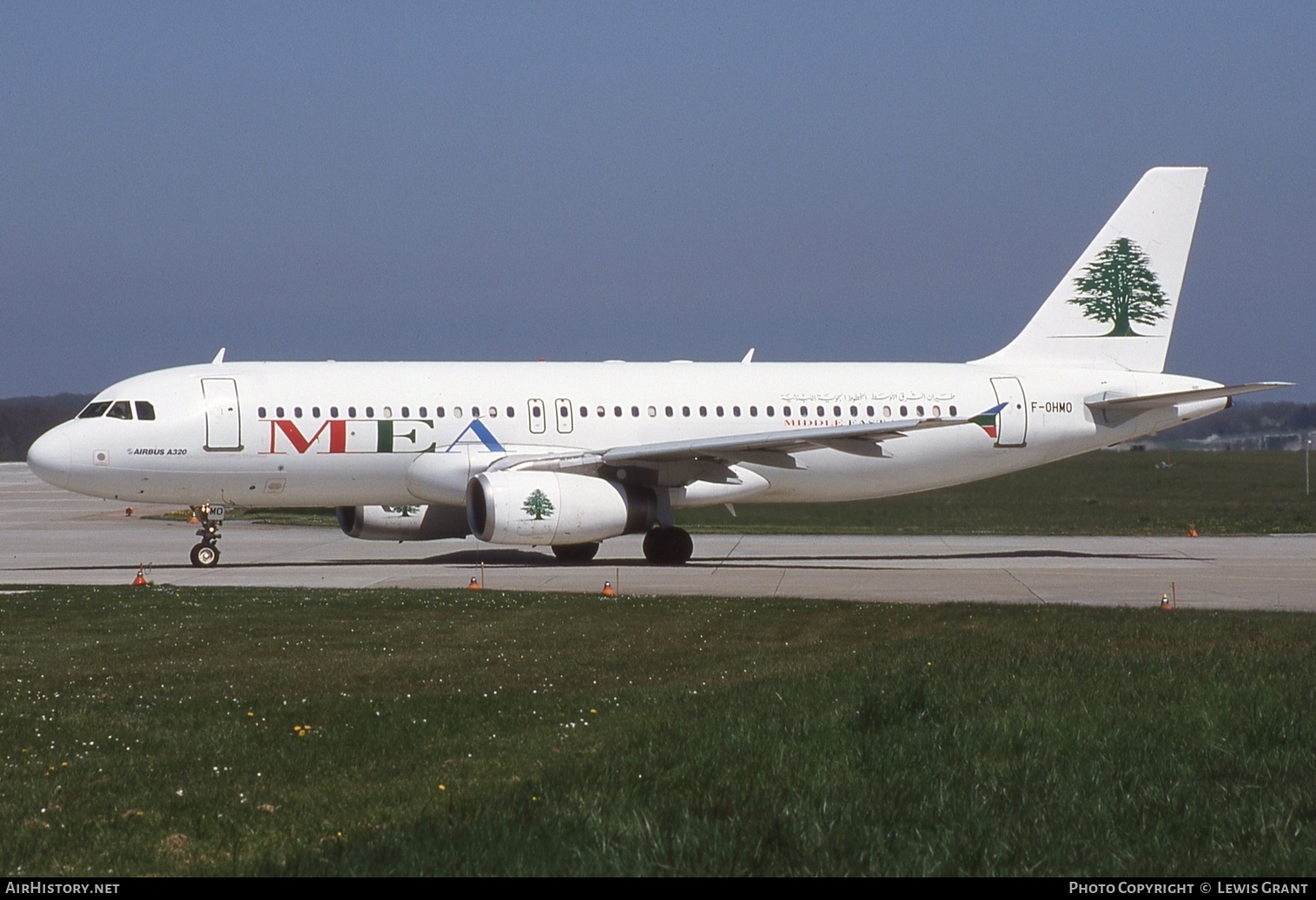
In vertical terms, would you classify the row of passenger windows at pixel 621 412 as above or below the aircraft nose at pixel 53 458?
above

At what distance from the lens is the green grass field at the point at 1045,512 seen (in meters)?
32.6

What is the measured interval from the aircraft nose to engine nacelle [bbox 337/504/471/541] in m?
4.89

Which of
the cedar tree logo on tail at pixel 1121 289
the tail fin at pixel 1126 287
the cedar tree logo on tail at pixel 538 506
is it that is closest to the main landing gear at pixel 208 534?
the cedar tree logo on tail at pixel 538 506

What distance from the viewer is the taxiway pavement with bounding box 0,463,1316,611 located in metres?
19.5

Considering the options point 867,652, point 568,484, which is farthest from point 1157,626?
point 568,484

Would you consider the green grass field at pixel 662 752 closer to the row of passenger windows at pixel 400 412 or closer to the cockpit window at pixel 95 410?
the row of passenger windows at pixel 400 412

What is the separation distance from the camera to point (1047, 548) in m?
28.8

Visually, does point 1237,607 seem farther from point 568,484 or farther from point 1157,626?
point 568,484

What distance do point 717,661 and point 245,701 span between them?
388cm

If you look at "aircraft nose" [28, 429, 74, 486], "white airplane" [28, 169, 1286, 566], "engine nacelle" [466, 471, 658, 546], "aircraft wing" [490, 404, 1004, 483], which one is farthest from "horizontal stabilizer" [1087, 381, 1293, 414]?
"aircraft nose" [28, 429, 74, 486]

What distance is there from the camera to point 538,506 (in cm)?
2277

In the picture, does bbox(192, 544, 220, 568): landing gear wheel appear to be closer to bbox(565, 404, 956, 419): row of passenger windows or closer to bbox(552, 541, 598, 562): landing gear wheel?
bbox(552, 541, 598, 562): landing gear wheel

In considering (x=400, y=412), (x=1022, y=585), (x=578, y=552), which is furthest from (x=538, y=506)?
(x=1022, y=585)

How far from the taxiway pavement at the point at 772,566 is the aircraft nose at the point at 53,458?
1.51 m
